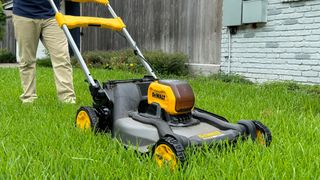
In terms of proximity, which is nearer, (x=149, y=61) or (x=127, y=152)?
(x=127, y=152)

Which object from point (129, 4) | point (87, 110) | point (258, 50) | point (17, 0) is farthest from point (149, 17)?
point (87, 110)

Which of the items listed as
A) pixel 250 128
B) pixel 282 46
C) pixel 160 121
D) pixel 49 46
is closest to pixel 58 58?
pixel 49 46

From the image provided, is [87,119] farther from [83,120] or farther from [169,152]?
[169,152]

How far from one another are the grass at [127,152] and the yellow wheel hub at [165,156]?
0.04 m

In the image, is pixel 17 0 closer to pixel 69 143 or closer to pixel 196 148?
pixel 69 143

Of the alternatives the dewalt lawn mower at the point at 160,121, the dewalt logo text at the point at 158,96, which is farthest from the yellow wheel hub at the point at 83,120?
the dewalt logo text at the point at 158,96

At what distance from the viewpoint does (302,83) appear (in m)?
5.49

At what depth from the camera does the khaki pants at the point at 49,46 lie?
398 cm

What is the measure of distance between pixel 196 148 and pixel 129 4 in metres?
7.97

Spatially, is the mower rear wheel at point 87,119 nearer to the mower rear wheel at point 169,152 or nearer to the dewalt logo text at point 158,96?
the dewalt logo text at point 158,96

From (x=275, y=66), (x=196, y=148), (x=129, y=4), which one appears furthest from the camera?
(x=129, y=4)

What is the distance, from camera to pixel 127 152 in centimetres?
212

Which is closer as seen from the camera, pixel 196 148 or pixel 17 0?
pixel 196 148

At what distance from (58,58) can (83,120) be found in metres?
1.45
